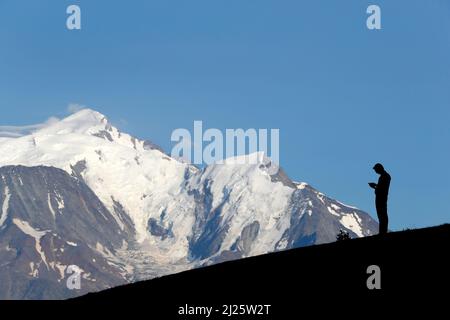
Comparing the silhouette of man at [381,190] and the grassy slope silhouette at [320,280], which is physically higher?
the silhouette of man at [381,190]

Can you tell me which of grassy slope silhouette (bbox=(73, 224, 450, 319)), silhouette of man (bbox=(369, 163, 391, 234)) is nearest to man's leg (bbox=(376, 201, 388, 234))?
silhouette of man (bbox=(369, 163, 391, 234))

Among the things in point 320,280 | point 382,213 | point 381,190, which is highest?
point 381,190

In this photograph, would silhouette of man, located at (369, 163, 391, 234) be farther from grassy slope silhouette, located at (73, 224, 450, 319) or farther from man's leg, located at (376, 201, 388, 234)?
grassy slope silhouette, located at (73, 224, 450, 319)

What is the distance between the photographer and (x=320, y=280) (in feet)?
133

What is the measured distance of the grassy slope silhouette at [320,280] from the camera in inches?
1479

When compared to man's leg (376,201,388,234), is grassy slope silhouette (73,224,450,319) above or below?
below

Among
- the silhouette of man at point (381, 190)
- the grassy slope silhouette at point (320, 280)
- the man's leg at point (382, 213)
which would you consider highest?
the silhouette of man at point (381, 190)

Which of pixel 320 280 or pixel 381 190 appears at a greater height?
pixel 381 190

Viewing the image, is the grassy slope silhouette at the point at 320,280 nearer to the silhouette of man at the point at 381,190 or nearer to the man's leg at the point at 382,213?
the man's leg at the point at 382,213

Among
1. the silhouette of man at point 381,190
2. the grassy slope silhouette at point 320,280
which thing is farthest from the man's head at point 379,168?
the grassy slope silhouette at point 320,280

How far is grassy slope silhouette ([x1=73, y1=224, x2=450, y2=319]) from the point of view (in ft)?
→ 123

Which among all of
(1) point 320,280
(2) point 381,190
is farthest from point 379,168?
(1) point 320,280

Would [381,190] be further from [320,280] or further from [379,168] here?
[320,280]
